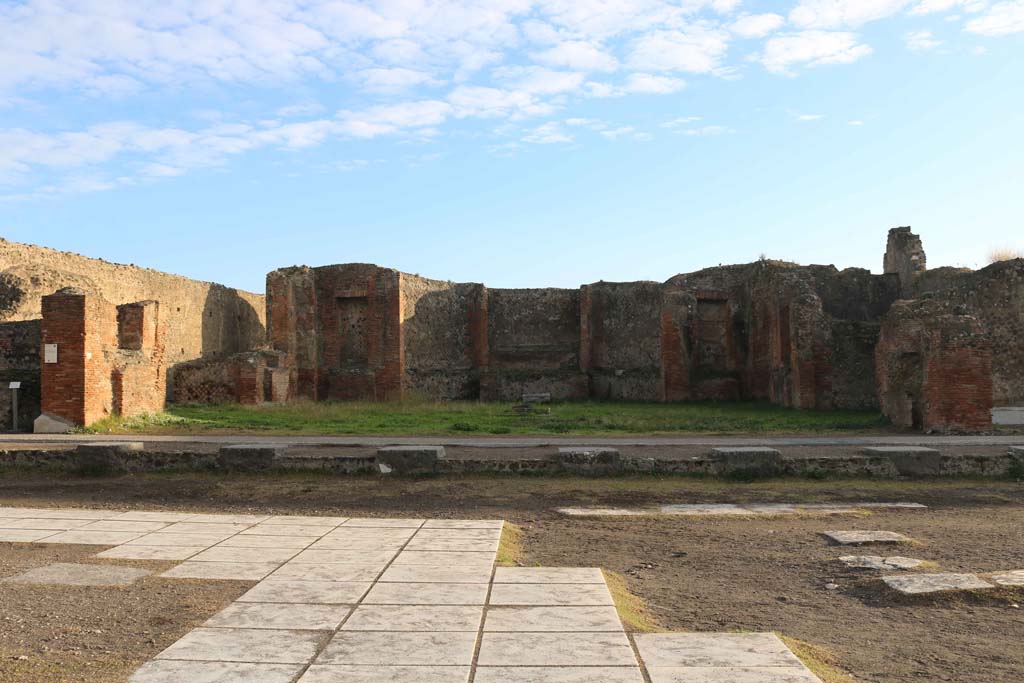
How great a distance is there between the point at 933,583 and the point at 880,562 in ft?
2.20

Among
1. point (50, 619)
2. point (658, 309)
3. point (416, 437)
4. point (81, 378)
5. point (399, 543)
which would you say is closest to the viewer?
point (50, 619)

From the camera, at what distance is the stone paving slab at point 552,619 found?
12.8ft

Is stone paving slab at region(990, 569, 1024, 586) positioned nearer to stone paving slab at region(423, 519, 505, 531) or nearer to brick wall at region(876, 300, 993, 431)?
stone paving slab at region(423, 519, 505, 531)

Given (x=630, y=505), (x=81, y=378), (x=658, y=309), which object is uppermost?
(x=658, y=309)

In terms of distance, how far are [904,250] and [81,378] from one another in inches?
870

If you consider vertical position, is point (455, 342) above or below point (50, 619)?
above

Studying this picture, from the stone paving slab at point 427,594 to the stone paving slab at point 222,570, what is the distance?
848 mm

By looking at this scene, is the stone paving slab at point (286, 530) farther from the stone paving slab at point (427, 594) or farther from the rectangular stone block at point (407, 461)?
the rectangular stone block at point (407, 461)

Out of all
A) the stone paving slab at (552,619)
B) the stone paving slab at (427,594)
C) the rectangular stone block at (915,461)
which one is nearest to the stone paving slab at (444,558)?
the stone paving slab at (427,594)

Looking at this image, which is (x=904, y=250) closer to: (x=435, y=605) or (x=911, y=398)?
(x=911, y=398)

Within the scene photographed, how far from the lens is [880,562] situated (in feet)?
18.2

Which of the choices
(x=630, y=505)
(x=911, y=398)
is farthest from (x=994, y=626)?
(x=911, y=398)

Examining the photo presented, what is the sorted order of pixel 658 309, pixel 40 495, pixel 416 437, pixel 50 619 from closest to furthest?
1. pixel 50 619
2. pixel 40 495
3. pixel 416 437
4. pixel 658 309

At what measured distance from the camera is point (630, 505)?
26.7 ft
